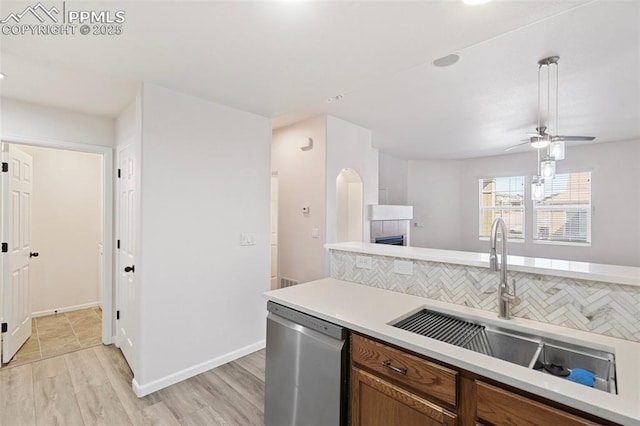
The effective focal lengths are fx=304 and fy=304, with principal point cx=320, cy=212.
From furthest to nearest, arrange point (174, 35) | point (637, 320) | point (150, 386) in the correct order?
point (150, 386), point (174, 35), point (637, 320)

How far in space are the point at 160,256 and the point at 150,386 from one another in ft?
3.34

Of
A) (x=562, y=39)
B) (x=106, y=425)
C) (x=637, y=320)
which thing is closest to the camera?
(x=637, y=320)

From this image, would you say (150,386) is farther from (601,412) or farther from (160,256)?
(601,412)

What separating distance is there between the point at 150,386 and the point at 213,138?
212 cm

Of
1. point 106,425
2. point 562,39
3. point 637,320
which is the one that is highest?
point 562,39

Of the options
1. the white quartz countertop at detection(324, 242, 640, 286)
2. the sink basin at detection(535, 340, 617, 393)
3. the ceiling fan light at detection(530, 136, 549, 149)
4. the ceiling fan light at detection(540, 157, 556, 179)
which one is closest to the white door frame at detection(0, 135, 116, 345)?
the white quartz countertop at detection(324, 242, 640, 286)

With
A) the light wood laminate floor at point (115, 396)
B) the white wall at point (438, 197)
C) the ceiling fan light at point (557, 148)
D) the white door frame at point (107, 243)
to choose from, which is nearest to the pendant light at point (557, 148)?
the ceiling fan light at point (557, 148)

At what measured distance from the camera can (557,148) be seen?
9.63 feet

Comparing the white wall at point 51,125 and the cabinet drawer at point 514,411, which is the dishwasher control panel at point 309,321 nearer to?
the cabinet drawer at point 514,411

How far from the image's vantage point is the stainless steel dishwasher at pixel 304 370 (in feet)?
5.09

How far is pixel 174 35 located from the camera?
67.4 inches

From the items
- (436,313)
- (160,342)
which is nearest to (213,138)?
(160,342)

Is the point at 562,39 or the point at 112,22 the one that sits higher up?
the point at 562,39

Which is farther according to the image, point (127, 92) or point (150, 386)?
point (127, 92)
